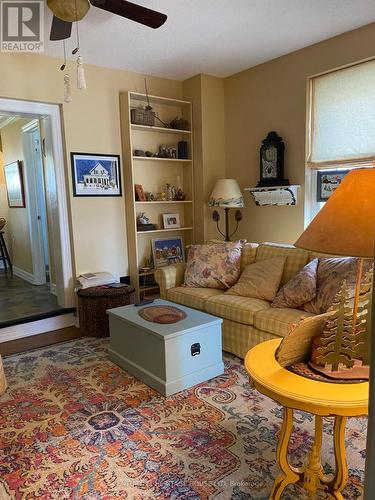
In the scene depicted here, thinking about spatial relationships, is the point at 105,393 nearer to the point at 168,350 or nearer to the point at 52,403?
the point at 52,403

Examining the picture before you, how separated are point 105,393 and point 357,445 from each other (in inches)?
61.6

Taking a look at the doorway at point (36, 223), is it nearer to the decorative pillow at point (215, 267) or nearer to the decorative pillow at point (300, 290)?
the decorative pillow at point (215, 267)

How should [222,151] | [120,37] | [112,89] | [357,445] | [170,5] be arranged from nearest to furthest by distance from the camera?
[357,445], [170,5], [120,37], [112,89], [222,151]

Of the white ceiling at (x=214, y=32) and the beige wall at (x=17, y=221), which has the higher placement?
the white ceiling at (x=214, y=32)

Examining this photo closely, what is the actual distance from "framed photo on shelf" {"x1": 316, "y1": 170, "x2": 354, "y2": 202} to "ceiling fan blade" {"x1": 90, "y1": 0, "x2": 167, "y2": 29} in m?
2.10

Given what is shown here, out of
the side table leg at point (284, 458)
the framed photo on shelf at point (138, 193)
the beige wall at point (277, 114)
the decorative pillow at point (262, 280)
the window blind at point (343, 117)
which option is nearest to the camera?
the side table leg at point (284, 458)

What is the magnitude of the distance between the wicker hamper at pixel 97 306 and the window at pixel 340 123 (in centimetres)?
208

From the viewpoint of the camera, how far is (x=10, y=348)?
338 cm

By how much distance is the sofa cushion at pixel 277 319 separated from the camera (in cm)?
259

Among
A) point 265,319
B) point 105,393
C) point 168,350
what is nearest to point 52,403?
point 105,393

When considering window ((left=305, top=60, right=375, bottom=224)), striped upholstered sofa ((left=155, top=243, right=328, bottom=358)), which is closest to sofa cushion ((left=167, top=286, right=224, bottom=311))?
striped upholstered sofa ((left=155, top=243, right=328, bottom=358))

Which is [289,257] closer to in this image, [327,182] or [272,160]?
[327,182]

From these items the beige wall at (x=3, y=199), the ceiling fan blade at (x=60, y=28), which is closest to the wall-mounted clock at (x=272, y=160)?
the ceiling fan blade at (x=60, y=28)

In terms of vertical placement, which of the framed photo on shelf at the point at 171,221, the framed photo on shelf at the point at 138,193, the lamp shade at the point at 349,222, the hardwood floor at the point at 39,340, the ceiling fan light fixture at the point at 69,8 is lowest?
the hardwood floor at the point at 39,340
